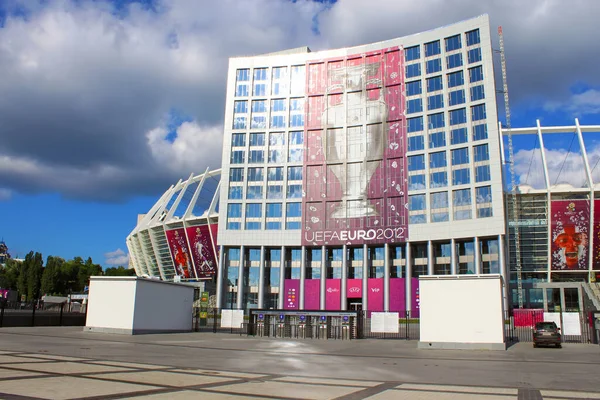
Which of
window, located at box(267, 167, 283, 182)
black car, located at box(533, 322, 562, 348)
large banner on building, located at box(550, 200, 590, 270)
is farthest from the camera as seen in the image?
window, located at box(267, 167, 283, 182)

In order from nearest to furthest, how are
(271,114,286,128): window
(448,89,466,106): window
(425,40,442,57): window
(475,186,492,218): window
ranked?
(475,186,492,218): window < (448,89,466,106): window < (425,40,442,57): window < (271,114,286,128): window

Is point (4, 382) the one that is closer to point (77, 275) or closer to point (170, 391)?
point (170, 391)

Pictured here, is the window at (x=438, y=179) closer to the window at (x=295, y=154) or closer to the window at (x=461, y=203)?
the window at (x=461, y=203)

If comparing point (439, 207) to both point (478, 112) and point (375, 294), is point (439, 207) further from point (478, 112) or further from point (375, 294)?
point (375, 294)

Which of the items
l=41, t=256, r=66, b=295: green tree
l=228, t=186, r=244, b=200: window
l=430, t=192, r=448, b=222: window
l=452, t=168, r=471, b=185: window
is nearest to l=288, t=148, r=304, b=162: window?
l=228, t=186, r=244, b=200: window

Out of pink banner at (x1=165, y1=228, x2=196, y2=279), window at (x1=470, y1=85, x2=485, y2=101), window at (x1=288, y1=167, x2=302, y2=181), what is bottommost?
pink banner at (x1=165, y1=228, x2=196, y2=279)

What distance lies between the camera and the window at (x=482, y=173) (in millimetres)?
82250

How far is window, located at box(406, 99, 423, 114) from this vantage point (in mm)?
91062

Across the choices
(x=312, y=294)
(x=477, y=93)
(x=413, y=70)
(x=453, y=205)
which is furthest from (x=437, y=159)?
(x=312, y=294)

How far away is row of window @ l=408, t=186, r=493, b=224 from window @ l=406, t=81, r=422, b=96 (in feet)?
62.6

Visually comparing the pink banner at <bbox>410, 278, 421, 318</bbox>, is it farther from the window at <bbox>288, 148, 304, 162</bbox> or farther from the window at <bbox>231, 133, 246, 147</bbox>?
the window at <bbox>231, 133, 246, 147</bbox>

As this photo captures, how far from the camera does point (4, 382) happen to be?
12203 millimetres

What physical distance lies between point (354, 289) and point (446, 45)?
4688 cm

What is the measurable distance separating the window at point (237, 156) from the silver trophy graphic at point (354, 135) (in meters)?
16.8
